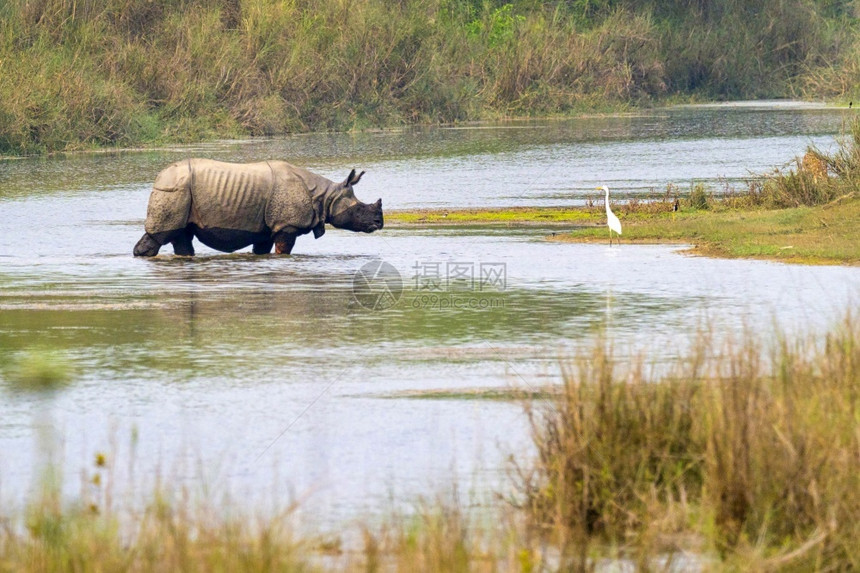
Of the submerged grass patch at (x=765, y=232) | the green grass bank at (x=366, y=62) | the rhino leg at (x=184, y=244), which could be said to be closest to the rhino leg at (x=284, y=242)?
the rhino leg at (x=184, y=244)

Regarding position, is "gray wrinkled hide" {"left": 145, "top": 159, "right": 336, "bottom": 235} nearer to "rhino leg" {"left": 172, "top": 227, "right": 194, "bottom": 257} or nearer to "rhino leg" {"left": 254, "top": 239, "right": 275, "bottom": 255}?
"rhino leg" {"left": 172, "top": 227, "right": 194, "bottom": 257}

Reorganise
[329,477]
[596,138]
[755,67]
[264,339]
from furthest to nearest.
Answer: [755,67], [596,138], [264,339], [329,477]

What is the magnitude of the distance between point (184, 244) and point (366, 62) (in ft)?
127

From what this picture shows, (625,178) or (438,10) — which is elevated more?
(438,10)

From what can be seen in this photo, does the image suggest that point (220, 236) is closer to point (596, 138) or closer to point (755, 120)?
point (596, 138)

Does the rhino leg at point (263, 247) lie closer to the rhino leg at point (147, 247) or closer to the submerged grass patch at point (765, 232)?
the rhino leg at point (147, 247)

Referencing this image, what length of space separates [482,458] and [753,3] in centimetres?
7734

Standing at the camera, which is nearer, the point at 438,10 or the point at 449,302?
the point at 449,302

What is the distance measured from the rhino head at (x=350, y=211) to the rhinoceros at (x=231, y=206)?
0.57ft

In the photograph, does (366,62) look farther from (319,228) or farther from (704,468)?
(704,468)

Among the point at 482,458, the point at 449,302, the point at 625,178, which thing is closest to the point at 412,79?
the point at 625,178

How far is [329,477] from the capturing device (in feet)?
29.4

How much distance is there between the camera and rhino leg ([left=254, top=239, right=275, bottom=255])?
69.3 feet

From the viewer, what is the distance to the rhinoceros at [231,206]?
20.0 metres
